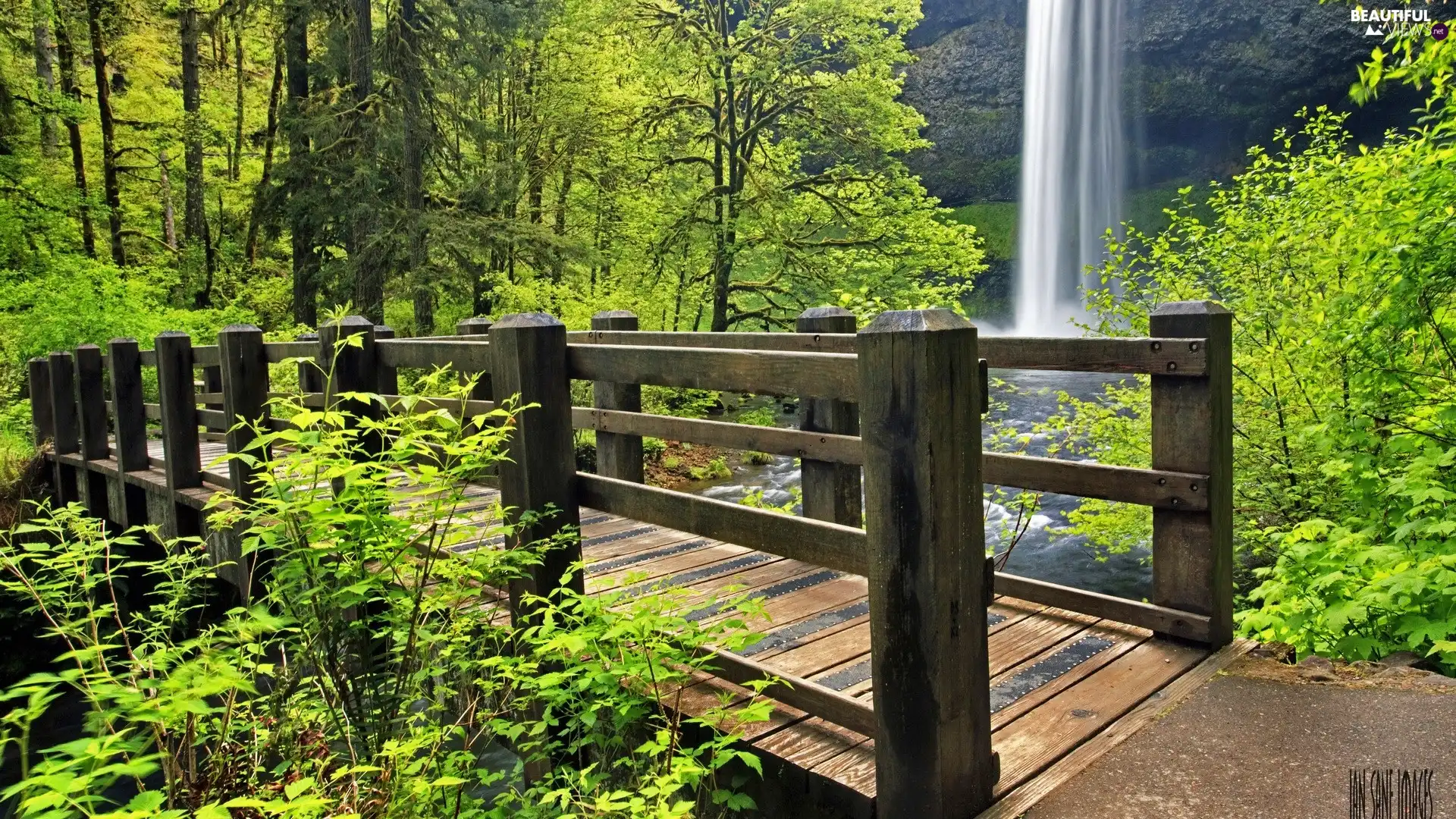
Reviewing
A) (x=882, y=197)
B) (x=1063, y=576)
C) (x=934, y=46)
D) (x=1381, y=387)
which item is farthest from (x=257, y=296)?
(x=934, y=46)

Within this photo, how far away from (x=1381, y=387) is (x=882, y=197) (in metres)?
10.7

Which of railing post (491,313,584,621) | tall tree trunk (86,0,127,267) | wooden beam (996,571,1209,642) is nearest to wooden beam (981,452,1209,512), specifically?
wooden beam (996,571,1209,642)

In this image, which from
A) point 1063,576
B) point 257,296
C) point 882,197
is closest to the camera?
point 1063,576

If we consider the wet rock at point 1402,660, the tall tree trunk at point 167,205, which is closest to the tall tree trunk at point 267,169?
the tall tree trunk at point 167,205

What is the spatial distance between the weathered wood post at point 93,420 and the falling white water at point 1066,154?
26.3 m

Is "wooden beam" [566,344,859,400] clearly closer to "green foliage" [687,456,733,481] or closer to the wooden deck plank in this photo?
the wooden deck plank

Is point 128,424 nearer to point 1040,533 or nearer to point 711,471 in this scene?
point 711,471

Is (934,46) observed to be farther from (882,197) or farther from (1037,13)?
(882,197)

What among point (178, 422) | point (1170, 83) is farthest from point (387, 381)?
point (1170, 83)

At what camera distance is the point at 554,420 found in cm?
332

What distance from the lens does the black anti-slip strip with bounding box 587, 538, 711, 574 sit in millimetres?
4328

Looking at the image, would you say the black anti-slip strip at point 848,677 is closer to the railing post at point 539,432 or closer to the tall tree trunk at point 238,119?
the railing post at point 539,432

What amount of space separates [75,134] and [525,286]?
38.6 feet

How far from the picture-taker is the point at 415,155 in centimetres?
1405
